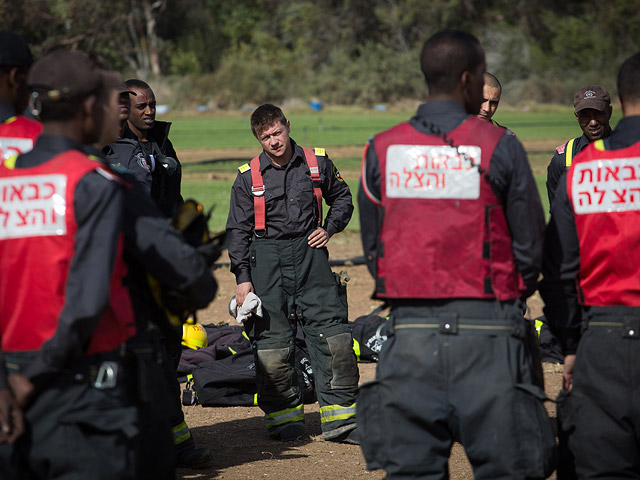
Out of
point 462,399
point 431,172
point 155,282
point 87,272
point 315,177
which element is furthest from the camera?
point 315,177

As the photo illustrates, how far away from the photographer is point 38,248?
3104 mm

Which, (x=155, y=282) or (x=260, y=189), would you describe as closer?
(x=155, y=282)

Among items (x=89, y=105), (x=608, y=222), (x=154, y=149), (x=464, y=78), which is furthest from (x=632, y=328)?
(x=154, y=149)

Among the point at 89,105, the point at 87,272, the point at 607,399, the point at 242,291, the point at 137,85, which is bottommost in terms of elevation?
the point at 607,399

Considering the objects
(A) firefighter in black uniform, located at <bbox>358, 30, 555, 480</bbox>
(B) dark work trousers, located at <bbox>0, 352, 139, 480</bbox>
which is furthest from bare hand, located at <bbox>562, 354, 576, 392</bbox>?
(B) dark work trousers, located at <bbox>0, 352, 139, 480</bbox>

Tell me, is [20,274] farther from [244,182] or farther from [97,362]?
[244,182]

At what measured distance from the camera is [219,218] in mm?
17375

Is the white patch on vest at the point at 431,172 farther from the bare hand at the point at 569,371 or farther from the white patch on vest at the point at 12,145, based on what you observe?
the white patch on vest at the point at 12,145

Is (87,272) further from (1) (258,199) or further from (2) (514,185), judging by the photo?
(1) (258,199)

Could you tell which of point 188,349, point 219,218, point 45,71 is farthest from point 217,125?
point 45,71

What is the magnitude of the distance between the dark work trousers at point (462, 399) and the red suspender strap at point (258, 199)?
111 inches

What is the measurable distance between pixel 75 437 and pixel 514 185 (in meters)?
1.98

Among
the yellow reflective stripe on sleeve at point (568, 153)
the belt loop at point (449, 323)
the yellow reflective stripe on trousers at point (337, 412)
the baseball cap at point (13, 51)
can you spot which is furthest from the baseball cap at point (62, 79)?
the yellow reflective stripe on sleeve at point (568, 153)

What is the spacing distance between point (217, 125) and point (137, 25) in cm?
3243
